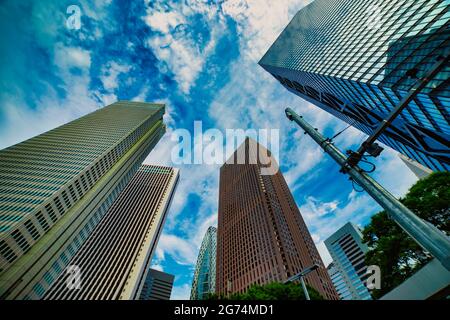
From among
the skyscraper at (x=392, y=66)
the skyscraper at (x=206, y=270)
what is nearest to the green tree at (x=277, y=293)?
the skyscraper at (x=392, y=66)

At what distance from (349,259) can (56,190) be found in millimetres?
151253

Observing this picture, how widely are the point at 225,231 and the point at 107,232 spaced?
239ft

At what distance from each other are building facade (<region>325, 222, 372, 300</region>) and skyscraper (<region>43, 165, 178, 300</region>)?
106625mm

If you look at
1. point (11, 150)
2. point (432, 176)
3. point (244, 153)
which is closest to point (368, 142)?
point (432, 176)

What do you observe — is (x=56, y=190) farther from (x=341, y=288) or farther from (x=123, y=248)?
(x=341, y=288)

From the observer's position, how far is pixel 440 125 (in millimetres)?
36062

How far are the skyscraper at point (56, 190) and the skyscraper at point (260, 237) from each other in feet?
221

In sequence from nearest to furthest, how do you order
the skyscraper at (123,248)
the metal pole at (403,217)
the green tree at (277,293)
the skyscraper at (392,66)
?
the metal pole at (403,217) → the green tree at (277,293) → the skyscraper at (392,66) → the skyscraper at (123,248)

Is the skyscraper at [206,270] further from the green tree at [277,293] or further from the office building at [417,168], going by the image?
the green tree at [277,293]

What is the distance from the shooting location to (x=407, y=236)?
21312 millimetres

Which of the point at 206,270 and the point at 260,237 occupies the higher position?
the point at 206,270

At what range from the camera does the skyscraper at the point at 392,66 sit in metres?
34.6

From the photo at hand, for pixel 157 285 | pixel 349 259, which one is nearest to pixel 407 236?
pixel 349 259
